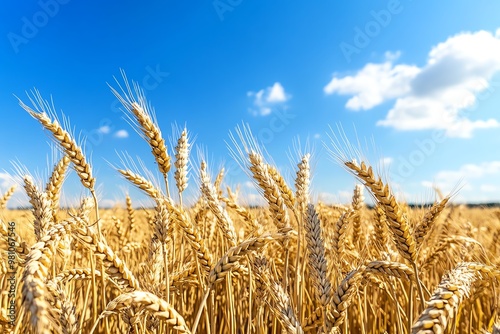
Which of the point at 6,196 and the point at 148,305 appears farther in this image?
the point at 6,196

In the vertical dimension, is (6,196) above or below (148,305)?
above

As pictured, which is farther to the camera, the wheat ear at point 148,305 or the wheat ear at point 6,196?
the wheat ear at point 6,196

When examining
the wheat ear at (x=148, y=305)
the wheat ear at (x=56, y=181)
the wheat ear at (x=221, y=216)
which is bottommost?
the wheat ear at (x=148, y=305)

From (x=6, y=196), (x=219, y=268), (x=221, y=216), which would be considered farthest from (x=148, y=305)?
(x=6, y=196)

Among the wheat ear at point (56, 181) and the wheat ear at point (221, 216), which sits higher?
the wheat ear at point (56, 181)

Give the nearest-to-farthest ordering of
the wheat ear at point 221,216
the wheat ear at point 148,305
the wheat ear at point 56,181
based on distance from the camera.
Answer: the wheat ear at point 148,305, the wheat ear at point 221,216, the wheat ear at point 56,181

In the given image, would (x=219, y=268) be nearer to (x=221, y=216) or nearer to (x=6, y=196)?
(x=221, y=216)

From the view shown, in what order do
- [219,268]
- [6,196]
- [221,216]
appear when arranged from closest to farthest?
[219,268] → [221,216] → [6,196]

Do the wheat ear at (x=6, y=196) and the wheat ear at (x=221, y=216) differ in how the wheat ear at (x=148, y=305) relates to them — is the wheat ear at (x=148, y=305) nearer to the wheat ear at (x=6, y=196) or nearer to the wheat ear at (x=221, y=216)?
the wheat ear at (x=221, y=216)

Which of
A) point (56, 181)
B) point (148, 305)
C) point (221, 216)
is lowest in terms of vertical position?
point (148, 305)

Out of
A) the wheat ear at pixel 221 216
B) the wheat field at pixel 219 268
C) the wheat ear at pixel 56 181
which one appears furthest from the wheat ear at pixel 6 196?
the wheat ear at pixel 221 216

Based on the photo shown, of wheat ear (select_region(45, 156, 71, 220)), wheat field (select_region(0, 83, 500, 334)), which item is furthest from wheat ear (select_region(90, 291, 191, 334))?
wheat ear (select_region(45, 156, 71, 220))

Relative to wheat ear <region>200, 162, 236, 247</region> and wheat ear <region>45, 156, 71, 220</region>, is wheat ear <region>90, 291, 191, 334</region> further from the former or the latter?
wheat ear <region>45, 156, 71, 220</region>

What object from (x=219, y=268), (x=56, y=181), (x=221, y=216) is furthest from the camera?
(x=56, y=181)
